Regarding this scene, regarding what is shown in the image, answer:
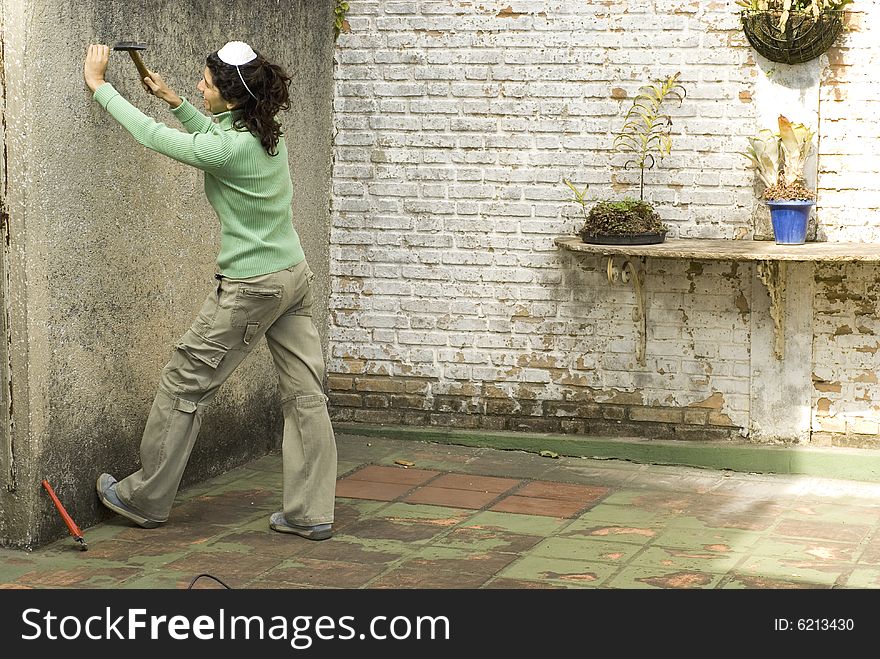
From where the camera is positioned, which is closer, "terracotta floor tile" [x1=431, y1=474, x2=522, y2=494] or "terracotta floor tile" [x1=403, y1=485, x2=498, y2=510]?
"terracotta floor tile" [x1=403, y1=485, x2=498, y2=510]

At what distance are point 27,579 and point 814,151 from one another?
4004 millimetres

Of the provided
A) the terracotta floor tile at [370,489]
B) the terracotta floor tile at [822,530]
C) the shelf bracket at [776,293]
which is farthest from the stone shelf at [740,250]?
the terracotta floor tile at [370,489]

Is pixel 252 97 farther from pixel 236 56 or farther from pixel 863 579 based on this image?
pixel 863 579

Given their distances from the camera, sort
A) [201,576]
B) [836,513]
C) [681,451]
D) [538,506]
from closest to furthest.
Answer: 1. [201,576]
2. [836,513]
3. [538,506]
4. [681,451]

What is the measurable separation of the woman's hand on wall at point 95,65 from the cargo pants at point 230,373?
88cm

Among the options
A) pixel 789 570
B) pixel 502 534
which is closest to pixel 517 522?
A: pixel 502 534

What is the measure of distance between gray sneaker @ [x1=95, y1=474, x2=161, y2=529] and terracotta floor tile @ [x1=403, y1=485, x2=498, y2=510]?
4.03ft

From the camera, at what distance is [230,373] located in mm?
5293

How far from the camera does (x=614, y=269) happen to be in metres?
6.59

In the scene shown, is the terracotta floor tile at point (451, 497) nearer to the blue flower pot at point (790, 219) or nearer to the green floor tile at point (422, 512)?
the green floor tile at point (422, 512)

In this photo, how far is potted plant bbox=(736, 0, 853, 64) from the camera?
6117 mm

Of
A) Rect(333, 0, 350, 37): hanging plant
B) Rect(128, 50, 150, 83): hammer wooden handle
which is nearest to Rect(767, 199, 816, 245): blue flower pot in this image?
Rect(333, 0, 350, 37): hanging plant

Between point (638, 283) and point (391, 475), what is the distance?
5.07 ft

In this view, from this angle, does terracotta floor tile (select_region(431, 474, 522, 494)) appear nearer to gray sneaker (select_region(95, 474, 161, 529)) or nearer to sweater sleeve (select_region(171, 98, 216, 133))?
gray sneaker (select_region(95, 474, 161, 529))
